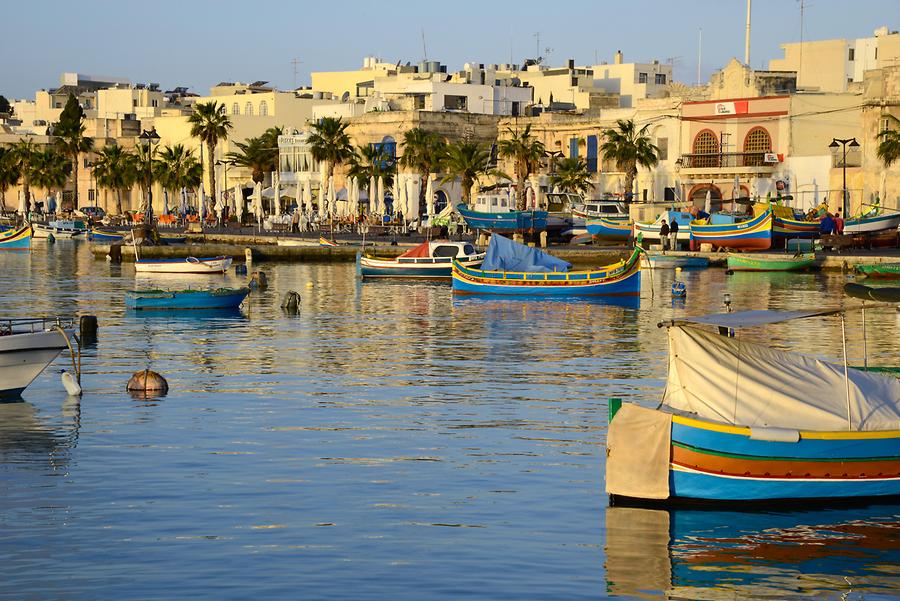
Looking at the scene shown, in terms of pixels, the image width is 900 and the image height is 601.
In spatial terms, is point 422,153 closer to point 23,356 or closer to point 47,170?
point 47,170

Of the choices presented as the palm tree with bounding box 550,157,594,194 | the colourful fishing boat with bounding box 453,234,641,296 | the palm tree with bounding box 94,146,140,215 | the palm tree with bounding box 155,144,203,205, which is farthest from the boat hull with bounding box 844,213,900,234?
the palm tree with bounding box 94,146,140,215

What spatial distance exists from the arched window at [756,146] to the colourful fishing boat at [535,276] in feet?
103

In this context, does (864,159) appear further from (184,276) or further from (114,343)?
(114,343)

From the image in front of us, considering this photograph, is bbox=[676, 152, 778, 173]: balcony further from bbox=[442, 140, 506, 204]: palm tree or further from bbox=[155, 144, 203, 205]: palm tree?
bbox=[155, 144, 203, 205]: palm tree

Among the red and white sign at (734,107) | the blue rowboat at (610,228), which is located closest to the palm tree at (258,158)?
the blue rowboat at (610,228)

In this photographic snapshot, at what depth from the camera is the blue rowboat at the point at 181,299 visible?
53500 millimetres

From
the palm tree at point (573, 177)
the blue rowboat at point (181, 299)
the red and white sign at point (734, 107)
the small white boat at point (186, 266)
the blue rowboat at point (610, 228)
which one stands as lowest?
the blue rowboat at point (181, 299)

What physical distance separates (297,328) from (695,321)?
94.7ft

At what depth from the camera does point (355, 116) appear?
122 meters

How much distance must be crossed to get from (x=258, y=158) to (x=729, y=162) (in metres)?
50.0

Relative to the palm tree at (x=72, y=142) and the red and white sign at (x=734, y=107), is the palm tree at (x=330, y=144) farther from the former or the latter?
the palm tree at (x=72, y=142)

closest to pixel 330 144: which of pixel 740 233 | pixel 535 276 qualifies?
pixel 740 233

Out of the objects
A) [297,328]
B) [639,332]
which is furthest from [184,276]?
[639,332]

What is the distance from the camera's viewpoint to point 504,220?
88.3 meters
